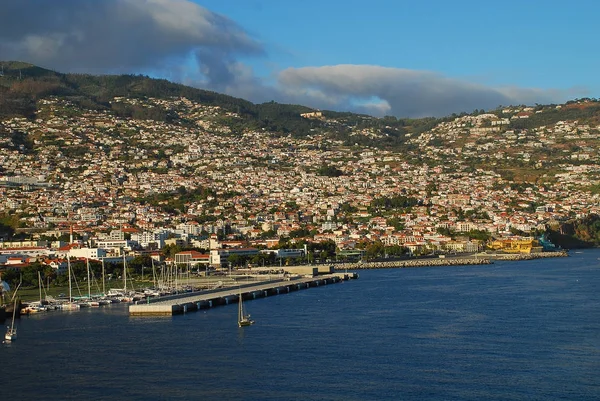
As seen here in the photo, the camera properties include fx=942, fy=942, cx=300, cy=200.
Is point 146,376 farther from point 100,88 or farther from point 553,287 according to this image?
point 100,88

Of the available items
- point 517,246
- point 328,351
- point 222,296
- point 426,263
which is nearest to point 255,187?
point 517,246

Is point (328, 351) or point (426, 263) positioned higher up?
point (426, 263)

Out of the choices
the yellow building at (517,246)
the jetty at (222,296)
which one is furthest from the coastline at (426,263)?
the jetty at (222,296)

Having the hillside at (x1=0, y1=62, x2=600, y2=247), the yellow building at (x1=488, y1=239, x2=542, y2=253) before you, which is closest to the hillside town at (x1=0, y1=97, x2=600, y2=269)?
the yellow building at (x1=488, y1=239, x2=542, y2=253)

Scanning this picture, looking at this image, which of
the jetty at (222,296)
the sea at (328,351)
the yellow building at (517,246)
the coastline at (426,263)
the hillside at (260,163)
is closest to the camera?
the sea at (328,351)

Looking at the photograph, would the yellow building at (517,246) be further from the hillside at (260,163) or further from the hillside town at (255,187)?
the hillside at (260,163)

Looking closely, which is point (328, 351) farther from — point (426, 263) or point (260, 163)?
point (260, 163)

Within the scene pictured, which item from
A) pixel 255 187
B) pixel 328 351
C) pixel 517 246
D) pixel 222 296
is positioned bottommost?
pixel 328 351
